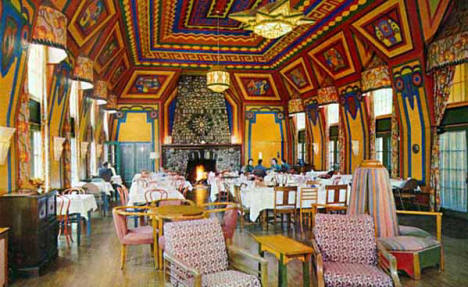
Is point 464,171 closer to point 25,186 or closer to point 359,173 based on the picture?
point 359,173

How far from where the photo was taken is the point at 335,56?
11953 millimetres

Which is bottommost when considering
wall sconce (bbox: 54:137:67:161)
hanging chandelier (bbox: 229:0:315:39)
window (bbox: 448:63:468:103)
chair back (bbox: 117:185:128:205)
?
chair back (bbox: 117:185:128:205)

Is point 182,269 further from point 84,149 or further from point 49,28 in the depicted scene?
point 84,149

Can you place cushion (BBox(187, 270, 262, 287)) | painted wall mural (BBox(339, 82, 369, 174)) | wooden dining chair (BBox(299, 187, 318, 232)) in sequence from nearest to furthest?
cushion (BBox(187, 270, 262, 287)), wooden dining chair (BBox(299, 187, 318, 232)), painted wall mural (BBox(339, 82, 369, 174))

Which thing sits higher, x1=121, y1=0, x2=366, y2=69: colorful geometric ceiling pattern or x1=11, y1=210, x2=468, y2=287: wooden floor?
x1=121, y1=0, x2=366, y2=69: colorful geometric ceiling pattern

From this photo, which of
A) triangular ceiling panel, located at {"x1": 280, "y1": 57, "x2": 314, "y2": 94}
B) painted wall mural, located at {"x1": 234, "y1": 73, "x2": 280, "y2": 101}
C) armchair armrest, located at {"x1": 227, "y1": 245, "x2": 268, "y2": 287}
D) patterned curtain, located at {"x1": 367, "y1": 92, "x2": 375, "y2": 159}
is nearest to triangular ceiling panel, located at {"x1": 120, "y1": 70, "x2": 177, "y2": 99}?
painted wall mural, located at {"x1": 234, "y1": 73, "x2": 280, "y2": 101}

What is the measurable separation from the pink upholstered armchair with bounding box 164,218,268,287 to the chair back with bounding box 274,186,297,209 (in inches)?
147

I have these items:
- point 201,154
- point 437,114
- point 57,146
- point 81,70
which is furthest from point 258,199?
point 201,154

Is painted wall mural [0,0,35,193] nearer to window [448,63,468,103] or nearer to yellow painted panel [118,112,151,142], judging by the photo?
window [448,63,468,103]

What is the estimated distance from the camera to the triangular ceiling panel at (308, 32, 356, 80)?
1128 cm

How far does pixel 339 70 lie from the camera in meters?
12.3

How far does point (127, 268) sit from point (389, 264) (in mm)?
3436

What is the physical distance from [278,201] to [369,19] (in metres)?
5.46

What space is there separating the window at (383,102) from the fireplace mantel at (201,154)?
7358 mm
